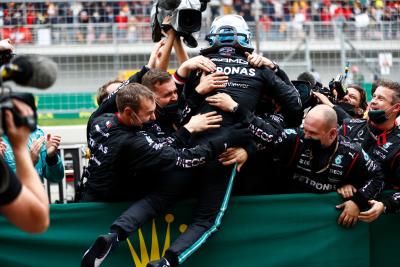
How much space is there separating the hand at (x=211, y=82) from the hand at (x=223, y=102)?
6 centimetres

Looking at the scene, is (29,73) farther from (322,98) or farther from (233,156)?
(322,98)

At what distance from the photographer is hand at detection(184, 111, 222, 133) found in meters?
4.66

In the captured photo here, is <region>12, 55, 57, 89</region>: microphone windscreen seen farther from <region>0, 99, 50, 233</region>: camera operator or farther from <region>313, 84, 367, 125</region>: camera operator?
<region>313, 84, 367, 125</region>: camera operator

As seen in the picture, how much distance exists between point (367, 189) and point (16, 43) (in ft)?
25.1

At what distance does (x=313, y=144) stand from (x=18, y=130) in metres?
2.63

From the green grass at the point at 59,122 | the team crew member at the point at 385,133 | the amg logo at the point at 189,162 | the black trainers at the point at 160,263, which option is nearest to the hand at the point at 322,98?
the team crew member at the point at 385,133

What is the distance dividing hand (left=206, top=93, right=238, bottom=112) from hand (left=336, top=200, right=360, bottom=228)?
1.12 metres

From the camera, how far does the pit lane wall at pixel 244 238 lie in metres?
4.82

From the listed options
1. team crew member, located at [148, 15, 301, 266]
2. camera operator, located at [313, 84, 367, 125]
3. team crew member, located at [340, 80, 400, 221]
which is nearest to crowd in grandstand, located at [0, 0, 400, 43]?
camera operator, located at [313, 84, 367, 125]

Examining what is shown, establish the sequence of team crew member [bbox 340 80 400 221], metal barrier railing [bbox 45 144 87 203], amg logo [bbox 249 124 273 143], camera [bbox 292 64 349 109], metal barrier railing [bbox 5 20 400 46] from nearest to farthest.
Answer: amg logo [bbox 249 124 273 143] < team crew member [bbox 340 80 400 221] < camera [bbox 292 64 349 109] < metal barrier railing [bbox 45 144 87 203] < metal barrier railing [bbox 5 20 400 46]

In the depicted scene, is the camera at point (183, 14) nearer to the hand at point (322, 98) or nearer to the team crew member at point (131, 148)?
the team crew member at point (131, 148)

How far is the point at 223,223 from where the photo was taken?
4.95m

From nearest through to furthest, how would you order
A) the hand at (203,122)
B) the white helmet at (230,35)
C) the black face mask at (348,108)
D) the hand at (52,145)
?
the hand at (203,122)
the white helmet at (230,35)
the hand at (52,145)
the black face mask at (348,108)

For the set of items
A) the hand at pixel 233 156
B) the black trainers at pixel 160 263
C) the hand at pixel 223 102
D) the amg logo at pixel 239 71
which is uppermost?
the amg logo at pixel 239 71
